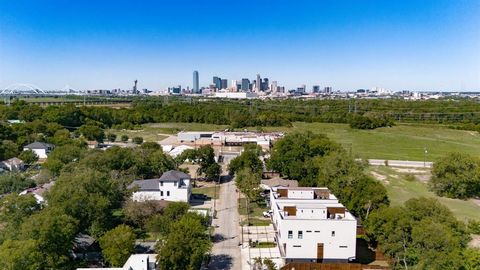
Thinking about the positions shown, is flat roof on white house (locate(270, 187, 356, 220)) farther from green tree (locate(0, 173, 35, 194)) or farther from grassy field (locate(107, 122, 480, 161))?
grassy field (locate(107, 122, 480, 161))

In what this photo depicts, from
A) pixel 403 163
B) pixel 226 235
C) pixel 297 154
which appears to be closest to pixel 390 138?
pixel 403 163

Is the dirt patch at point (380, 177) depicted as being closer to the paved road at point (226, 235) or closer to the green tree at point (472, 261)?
the paved road at point (226, 235)

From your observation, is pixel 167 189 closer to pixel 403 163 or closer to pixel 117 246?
pixel 117 246

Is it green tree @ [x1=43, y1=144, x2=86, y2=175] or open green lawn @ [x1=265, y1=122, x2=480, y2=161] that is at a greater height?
green tree @ [x1=43, y1=144, x2=86, y2=175]

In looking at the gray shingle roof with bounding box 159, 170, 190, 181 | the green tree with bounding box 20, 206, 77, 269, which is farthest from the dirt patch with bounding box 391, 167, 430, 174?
the green tree with bounding box 20, 206, 77, 269

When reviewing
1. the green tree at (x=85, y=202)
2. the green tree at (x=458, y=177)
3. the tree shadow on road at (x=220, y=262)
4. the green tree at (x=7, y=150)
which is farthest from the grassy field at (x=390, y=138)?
the green tree at (x=85, y=202)
